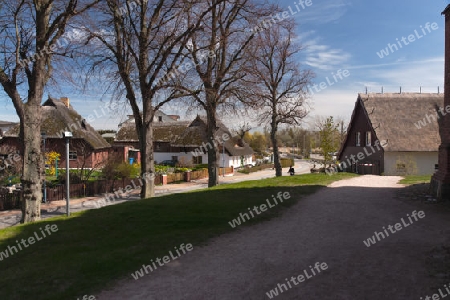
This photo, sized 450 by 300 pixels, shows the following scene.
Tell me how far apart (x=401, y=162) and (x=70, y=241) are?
28.8 meters

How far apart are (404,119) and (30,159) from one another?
1206 inches

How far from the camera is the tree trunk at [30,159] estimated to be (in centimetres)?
1123

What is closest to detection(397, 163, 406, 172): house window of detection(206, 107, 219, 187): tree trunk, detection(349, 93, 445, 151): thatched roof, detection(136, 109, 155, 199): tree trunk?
detection(349, 93, 445, 151): thatched roof

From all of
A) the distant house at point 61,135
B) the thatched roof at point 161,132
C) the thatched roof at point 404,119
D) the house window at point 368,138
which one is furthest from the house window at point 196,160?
the house window at point 368,138

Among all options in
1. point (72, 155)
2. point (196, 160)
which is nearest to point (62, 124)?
point (72, 155)

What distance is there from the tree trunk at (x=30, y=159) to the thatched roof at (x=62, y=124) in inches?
1069

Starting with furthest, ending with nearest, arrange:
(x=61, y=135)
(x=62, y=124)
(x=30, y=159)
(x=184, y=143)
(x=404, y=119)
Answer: (x=184, y=143) → (x=62, y=124) → (x=61, y=135) → (x=404, y=119) → (x=30, y=159)

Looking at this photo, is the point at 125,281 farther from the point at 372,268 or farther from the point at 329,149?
the point at 329,149

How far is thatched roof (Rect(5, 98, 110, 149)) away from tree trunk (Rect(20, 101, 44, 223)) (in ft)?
89.0

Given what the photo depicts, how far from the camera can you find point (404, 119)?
31.8 metres

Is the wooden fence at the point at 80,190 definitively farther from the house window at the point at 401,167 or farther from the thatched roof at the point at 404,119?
the house window at the point at 401,167

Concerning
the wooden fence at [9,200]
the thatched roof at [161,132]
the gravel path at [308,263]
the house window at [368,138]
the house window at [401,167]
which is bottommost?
the wooden fence at [9,200]

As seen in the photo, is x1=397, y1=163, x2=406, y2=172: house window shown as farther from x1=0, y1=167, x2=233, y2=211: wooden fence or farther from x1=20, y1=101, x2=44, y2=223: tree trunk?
x1=20, y1=101, x2=44, y2=223: tree trunk

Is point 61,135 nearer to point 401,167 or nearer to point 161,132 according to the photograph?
point 161,132
